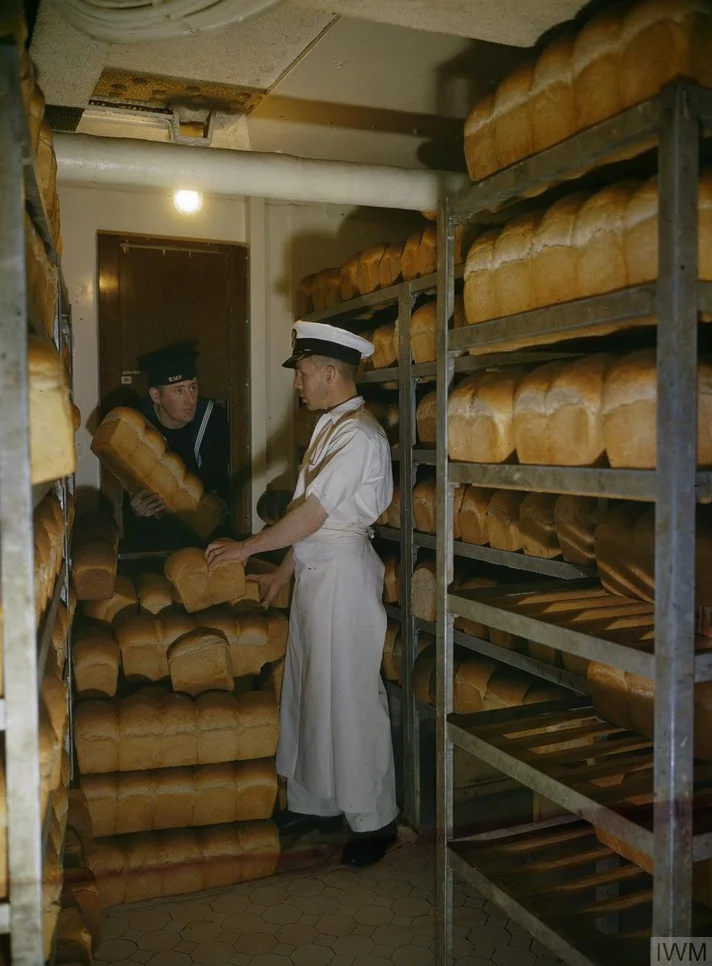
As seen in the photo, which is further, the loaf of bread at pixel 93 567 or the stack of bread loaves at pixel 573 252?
the loaf of bread at pixel 93 567

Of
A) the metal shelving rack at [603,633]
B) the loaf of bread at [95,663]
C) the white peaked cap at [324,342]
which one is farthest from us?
the white peaked cap at [324,342]

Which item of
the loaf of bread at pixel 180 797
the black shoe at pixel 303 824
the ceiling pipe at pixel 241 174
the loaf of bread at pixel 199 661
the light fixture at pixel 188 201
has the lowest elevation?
the black shoe at pixel 303 824

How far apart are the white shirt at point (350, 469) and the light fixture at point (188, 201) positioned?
1278mm

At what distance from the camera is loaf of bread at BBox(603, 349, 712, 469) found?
168 centimetres

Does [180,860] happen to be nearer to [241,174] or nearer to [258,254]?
[241,174]

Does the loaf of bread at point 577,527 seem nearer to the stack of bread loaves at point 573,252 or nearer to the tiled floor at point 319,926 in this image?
the stack of bread loaves at point 573,252

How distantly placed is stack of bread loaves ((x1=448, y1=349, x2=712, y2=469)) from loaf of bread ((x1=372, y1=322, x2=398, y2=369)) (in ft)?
3.76

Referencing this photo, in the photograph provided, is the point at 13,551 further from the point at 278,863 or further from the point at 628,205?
the point at 278,863

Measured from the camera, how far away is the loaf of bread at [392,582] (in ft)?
11.4

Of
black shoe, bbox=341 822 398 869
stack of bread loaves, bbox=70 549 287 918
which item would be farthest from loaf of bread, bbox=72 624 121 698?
black shoe, bbox=341 822 398 869

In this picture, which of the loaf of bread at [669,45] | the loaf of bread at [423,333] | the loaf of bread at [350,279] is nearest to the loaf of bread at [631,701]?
the loaf of bread at [669,45]

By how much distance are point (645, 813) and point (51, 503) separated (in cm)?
169

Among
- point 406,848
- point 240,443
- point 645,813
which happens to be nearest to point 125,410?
point 240,443

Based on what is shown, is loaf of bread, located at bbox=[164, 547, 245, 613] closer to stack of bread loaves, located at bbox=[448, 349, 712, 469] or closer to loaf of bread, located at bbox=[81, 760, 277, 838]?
loaf of bread, located at bbox=[81, 760, 277, 838]
